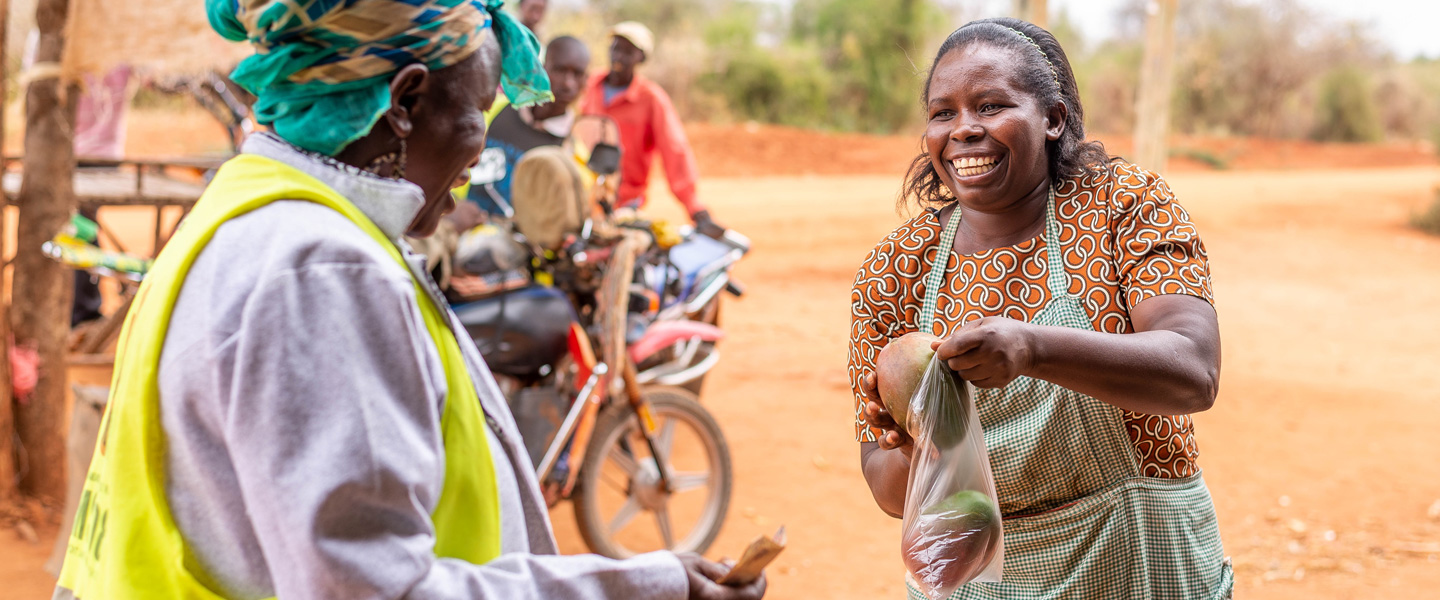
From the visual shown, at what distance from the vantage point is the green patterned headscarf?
126 centimetres

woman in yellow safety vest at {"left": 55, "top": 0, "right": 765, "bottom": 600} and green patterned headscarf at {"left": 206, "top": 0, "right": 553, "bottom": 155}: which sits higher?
green patterned headscarf at {"left": 206, "top": 0, "right": 553, "bottom": 155}

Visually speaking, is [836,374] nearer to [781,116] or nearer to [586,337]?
[586,337]

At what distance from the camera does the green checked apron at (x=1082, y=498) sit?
5.76 ft

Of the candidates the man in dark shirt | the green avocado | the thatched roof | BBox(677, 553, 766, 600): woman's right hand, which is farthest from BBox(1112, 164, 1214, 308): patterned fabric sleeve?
the thatched roof

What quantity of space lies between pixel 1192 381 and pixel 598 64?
20871 millimetres

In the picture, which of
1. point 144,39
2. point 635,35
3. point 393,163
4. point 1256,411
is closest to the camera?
point 393,163

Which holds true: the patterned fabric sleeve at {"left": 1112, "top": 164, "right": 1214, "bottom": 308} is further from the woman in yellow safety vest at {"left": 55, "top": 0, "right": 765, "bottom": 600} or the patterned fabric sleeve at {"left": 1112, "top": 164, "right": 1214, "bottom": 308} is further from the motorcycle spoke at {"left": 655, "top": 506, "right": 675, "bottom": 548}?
the motorcycle spoke at {"left": 655, "top": 506, "right": 675, "bottom": 548}

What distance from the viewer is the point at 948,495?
5.48 feet

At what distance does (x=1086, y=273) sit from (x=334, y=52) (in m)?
1.16

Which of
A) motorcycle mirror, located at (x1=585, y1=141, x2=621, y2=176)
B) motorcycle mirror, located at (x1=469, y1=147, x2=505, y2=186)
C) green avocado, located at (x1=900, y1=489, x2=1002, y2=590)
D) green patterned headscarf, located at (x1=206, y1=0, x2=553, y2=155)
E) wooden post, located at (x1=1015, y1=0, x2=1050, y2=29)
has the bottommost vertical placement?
motorcycle mirror, located at (x1=469, y1=147, x2=505, y2=186)

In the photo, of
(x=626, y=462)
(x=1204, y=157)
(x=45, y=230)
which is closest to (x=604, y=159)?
(x=626, y=462)

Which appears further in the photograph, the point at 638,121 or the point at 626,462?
the point at 638,121

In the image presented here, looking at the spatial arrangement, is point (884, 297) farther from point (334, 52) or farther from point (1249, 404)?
point (1249, 404)

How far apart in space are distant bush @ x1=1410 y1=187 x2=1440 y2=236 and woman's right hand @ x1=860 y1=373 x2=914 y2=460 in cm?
1837
